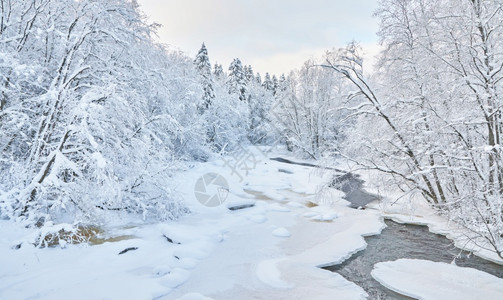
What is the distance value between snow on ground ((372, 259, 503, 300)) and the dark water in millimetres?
245

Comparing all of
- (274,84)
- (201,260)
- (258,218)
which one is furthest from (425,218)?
(274,84)

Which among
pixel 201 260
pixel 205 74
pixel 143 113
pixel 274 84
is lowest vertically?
pixel 201 260

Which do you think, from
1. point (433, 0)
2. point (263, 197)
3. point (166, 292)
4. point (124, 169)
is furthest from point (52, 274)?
point (433, 0)

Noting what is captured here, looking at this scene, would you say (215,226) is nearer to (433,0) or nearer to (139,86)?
(139,86)

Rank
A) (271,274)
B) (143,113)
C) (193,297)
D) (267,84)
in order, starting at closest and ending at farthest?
(193,297)
(271,274)
(143,113)
(267,84)

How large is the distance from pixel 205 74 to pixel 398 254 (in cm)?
2439

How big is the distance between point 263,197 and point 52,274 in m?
9.84

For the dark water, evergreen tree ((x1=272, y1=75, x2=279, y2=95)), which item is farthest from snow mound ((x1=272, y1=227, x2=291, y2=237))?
evergreen tree ((x1=272, y1=75, x2=279, y2=95))

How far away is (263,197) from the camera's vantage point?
13898 mm

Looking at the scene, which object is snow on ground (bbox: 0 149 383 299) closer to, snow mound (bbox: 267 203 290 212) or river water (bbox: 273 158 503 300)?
river water (bbox: 273 158 503 300)

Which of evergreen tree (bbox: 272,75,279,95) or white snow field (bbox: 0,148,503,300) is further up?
evergreen tree (bbox: 272,75,279,95)

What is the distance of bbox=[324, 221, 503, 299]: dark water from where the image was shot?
18.4 ft

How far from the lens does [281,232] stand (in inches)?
331

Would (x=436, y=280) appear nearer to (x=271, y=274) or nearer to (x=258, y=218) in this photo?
(x=271, y=274)
